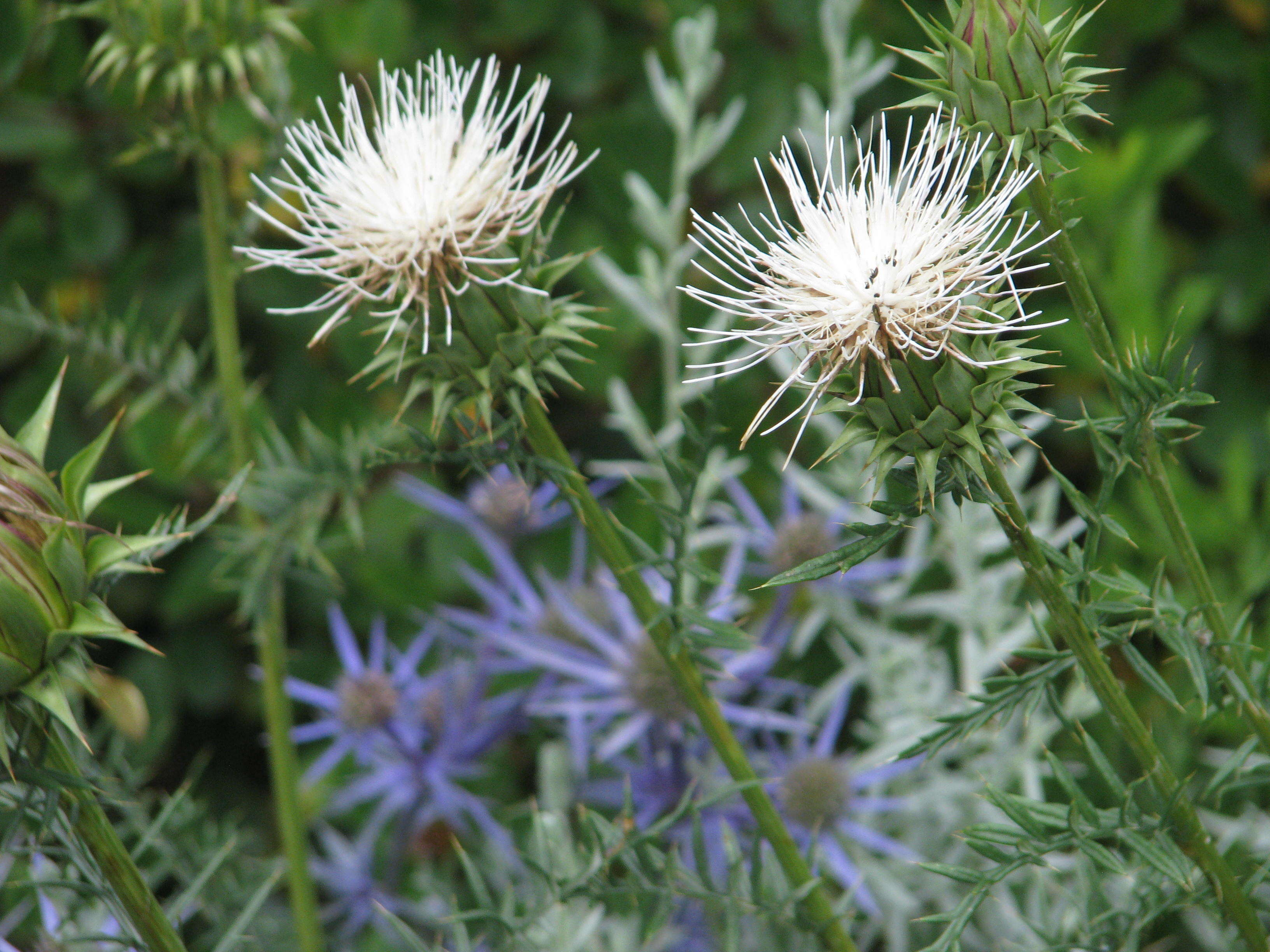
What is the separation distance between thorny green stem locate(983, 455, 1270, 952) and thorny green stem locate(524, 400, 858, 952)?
19cm

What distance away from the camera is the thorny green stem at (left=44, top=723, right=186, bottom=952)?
59 cm

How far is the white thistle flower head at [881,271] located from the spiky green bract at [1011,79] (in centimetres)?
2

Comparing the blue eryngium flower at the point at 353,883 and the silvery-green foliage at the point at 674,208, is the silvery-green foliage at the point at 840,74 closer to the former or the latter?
the silvery-green foliage at the point at 674,208

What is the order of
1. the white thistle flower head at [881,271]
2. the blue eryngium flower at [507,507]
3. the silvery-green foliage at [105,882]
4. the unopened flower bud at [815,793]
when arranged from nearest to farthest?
the white thistle flower head at [881,271], the silvery-green foliage at [105,882], the unopened flower bud at [815,793], the blue eryngium flower at [507,507]

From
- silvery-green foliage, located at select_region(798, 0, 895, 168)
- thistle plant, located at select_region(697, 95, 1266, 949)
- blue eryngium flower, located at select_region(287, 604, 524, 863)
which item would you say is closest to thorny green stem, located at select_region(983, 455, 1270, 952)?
thistle plant, located at select_region(697, 95, 1266, 949)

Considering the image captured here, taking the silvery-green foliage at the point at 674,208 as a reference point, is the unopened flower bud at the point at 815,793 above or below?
below

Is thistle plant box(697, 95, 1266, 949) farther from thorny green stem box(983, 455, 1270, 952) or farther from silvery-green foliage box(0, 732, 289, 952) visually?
silvery-green foliage box(0, 732, 289, 952)

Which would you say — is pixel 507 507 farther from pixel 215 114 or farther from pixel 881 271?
pixel 881 271

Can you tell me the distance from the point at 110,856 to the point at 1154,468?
0.61 metres

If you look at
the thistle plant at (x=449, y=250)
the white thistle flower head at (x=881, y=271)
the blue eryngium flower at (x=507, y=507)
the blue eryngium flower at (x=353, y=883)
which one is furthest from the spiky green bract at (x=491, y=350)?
the blue eryngium flower at (x=353, y=883)

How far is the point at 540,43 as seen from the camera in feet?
5.08

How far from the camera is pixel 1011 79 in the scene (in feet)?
1.85

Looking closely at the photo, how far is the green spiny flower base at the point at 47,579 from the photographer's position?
1.83ft

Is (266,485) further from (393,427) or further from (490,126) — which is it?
(490,126)
